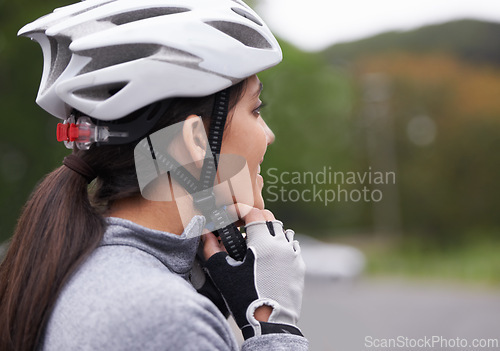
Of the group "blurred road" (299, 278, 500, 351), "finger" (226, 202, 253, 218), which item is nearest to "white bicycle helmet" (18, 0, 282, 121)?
"finger" (226, 202, 253, 218)

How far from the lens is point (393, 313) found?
11.9 meters

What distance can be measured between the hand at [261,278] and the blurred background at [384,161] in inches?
132

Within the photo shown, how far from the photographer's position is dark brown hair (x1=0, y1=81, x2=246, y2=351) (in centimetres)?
138

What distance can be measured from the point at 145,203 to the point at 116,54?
443 mm

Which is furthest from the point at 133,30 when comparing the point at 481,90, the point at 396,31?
the point at 396,31

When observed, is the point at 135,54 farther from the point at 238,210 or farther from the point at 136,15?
the point at 238,210

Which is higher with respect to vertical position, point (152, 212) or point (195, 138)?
point (195, 138)

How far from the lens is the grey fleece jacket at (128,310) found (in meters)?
1.25
